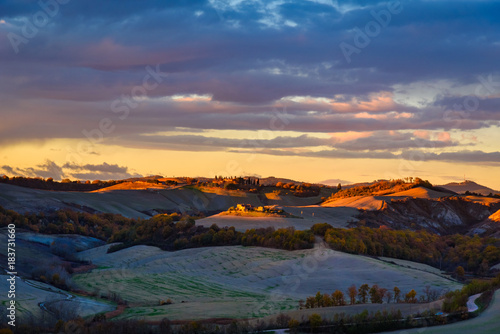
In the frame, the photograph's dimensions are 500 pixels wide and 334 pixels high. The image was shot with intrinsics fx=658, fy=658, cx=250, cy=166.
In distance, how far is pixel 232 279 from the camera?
36844mm

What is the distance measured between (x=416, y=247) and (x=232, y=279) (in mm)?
18350

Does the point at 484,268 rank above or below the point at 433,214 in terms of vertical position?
below

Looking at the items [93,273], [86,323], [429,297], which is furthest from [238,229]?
[86,323]

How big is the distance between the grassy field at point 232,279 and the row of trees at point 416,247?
12.2 feet

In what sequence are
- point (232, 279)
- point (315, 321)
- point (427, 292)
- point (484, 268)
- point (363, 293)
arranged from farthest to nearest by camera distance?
1. point (484, 268)
2. point (232, 279)
3. point (427, 292)
4. point (363, 293)
5. point (315, 321)

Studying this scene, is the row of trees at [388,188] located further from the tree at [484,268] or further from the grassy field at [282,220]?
the tree at [484,268]

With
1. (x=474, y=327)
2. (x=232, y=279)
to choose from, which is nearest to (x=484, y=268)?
(x=232, y=279)

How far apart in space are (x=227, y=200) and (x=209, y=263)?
2535 inches

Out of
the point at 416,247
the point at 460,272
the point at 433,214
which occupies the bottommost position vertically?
the point at 460,272

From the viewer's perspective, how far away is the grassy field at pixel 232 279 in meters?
27.3

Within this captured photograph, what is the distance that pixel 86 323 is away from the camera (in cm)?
2177

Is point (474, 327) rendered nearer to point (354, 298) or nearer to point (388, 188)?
point (354, 298)

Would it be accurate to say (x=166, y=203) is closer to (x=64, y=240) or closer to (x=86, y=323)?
(x=64, y=240)

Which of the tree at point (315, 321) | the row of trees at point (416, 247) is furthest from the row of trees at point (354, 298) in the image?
the row of trees at point (416, 247)
